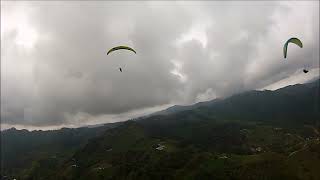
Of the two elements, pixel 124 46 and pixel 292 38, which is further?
pixel 124 46
